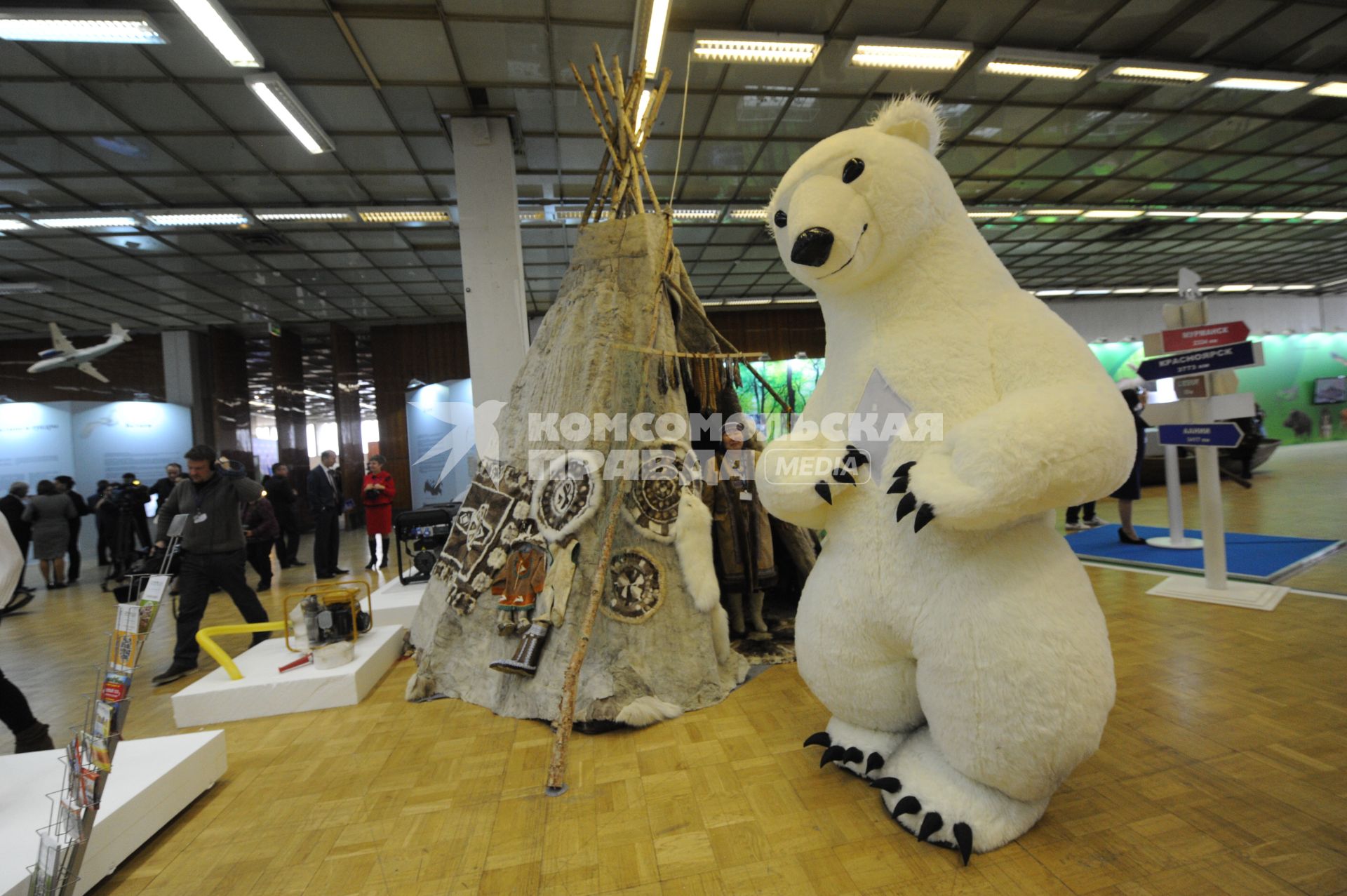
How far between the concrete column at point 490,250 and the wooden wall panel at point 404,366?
6536mm

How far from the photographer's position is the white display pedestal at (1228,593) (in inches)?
128

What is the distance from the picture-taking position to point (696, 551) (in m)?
2.55

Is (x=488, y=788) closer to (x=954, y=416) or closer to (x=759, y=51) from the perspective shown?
(x=954, y=416)

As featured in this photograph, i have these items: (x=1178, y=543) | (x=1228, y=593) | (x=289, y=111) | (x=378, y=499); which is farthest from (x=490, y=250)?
(x=1178, y=543)

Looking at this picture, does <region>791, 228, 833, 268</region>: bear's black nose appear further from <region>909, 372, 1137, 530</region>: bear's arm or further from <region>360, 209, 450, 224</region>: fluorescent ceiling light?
<region>360, 209, 450, 224</region>: fluorescent ceiling light

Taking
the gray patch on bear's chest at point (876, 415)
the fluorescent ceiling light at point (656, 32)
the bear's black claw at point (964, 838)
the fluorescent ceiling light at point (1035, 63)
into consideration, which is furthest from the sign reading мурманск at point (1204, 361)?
the fluorescent ceiling light at point (656, 32)

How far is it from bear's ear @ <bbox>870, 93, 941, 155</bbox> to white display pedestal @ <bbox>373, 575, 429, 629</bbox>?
11.5 ft

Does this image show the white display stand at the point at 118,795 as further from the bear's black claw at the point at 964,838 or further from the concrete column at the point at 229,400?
the concrete column at the point at 229,400

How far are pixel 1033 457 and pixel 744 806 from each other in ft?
4.29

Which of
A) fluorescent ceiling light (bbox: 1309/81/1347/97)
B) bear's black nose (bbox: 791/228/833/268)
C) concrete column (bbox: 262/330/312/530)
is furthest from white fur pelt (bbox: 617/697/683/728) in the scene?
concrete column (bbox: 262/330/312/530)

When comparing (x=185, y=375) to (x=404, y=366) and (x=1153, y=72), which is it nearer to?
(x=404, y=366)

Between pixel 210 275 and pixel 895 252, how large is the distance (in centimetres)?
987

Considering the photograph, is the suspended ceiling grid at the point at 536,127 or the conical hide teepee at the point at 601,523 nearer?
the conical hide teepee at the point at 601,523

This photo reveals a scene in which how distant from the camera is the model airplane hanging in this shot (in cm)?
771
